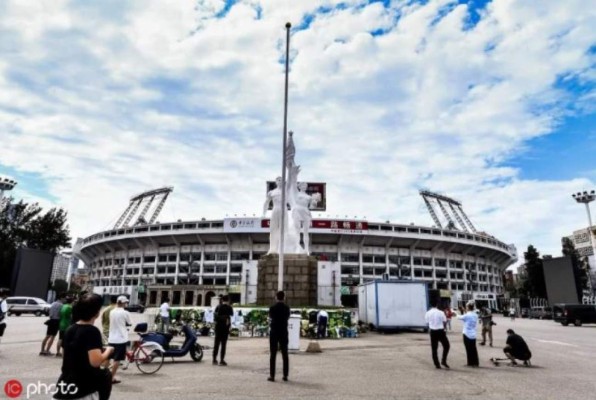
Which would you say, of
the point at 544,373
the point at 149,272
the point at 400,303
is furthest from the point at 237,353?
the point at 149,272

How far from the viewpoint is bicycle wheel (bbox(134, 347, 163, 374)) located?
917cm

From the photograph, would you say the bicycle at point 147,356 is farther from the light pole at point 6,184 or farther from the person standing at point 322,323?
the light pole at point 6,184

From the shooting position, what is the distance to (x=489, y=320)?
1549 centimetres

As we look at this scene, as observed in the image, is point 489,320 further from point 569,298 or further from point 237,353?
point 569,298

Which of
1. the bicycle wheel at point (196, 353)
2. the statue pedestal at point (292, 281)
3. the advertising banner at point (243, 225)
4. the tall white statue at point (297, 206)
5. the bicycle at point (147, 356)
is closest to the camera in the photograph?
the bicycle at point (147, 356)

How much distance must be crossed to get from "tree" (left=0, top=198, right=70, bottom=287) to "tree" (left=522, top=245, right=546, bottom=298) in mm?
69706

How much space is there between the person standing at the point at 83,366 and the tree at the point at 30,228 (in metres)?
57.3

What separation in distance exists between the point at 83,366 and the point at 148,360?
666 cm

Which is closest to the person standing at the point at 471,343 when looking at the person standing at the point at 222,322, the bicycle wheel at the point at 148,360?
the person standing at the point at 222,322

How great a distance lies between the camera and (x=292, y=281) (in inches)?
798

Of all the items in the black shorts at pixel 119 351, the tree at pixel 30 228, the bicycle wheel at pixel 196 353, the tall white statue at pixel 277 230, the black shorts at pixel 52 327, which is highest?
the tree at pixel 30 228

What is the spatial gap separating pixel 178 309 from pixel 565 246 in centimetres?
7219

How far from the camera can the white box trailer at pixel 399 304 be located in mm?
21719

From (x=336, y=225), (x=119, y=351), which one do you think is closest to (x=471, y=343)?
(x=119, y=351)
